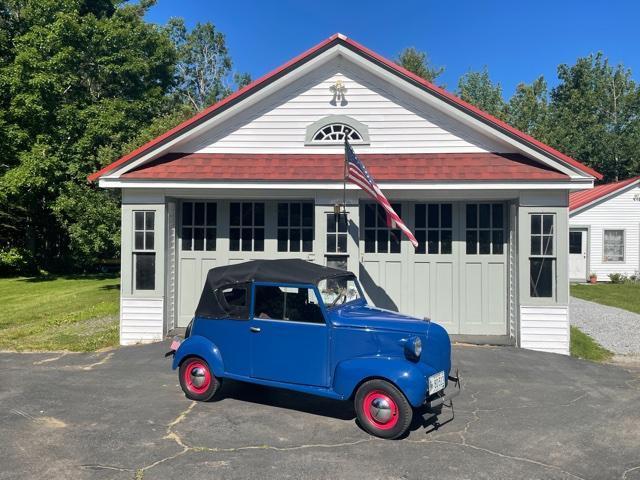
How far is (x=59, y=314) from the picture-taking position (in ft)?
44.3

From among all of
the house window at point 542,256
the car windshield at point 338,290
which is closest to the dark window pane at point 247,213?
the car windshield at point 338,290

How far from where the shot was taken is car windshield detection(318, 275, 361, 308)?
5.88 m

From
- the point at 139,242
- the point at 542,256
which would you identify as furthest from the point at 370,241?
the point at 139,242

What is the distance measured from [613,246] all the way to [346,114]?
17.8m

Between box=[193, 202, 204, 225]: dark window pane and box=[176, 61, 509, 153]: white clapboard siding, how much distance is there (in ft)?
3.63

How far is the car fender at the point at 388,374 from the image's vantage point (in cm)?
509

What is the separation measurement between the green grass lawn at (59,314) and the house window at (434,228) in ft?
20.7

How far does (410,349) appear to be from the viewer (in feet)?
17.2

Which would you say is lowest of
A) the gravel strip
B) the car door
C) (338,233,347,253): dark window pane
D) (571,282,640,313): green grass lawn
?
the gravel strip

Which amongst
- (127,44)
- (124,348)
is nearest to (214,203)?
(124,348)

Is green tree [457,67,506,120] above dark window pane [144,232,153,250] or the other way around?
above

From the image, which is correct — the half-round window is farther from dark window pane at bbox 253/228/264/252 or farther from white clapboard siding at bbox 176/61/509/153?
dark window pane at bbox 253/228/264/252

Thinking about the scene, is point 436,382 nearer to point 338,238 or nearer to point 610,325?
point 338,238

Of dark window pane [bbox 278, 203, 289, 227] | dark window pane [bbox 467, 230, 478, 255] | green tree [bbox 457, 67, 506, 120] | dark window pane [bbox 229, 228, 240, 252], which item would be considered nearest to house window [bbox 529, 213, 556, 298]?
dark window pane [bbox 467, 230, 478, 255]
